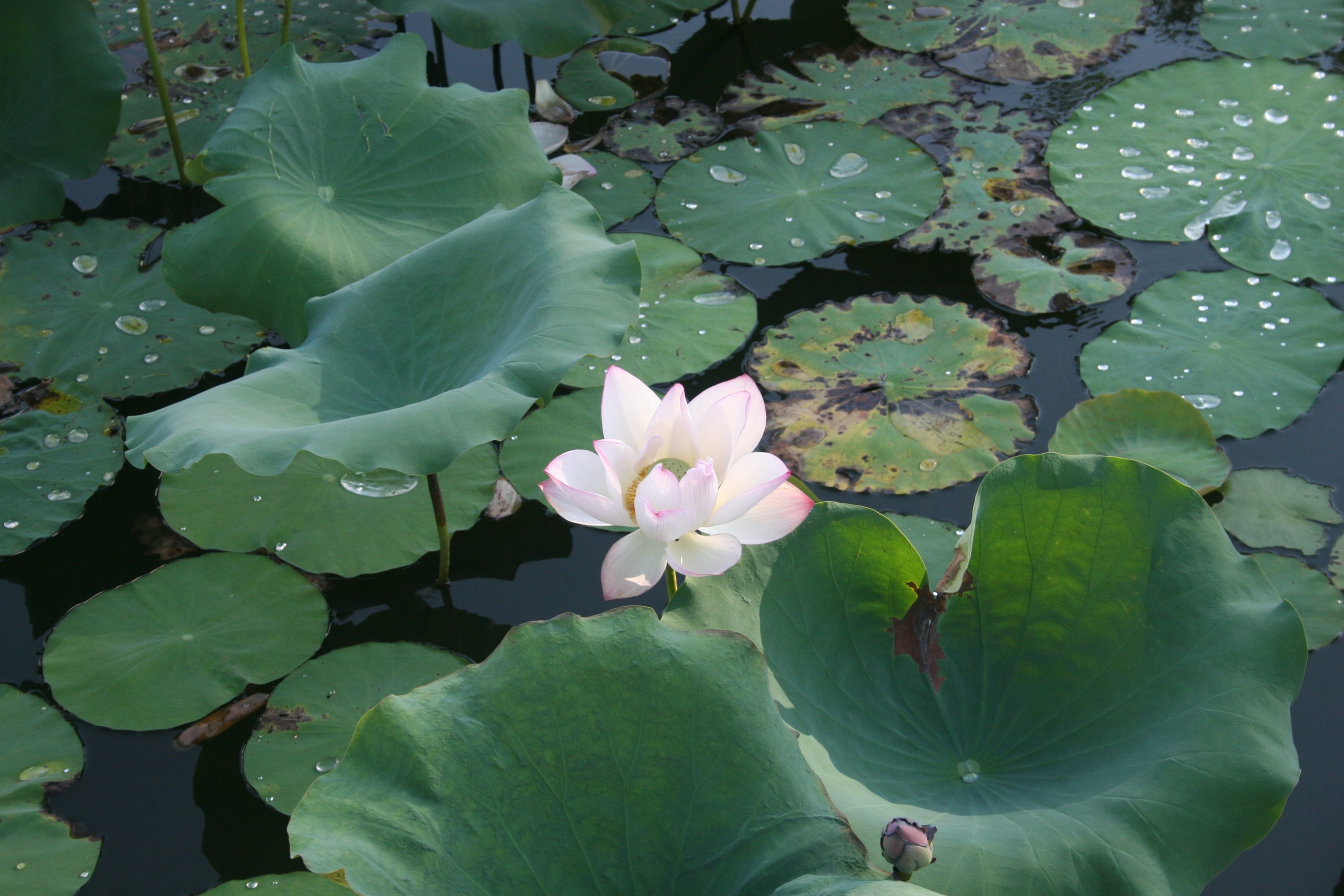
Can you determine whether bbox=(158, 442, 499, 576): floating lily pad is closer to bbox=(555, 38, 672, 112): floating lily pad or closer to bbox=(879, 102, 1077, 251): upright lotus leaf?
bbox=(879, 102, 1077, 251): upright lotus leaf

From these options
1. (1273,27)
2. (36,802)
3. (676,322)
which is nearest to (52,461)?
(36,802)

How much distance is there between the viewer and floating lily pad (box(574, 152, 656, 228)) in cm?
277

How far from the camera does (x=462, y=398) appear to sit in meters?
1.42

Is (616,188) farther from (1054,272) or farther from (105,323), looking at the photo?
(105,323)

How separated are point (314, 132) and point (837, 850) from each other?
194cm

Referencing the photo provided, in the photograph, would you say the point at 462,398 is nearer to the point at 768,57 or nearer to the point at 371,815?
the point at 371,815

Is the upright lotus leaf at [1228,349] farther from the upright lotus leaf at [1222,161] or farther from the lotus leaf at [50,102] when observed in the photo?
the lotus leaf at [50,102]

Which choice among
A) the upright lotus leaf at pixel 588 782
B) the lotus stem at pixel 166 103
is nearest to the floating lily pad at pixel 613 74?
the lotus stem at pixel 166 103

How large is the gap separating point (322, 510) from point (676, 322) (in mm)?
929

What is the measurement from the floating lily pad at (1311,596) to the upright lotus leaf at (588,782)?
120 cm

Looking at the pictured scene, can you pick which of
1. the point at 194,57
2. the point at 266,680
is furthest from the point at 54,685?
the point at 194,57

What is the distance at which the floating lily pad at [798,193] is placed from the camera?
103 inches

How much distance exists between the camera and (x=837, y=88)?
3143 millimetres

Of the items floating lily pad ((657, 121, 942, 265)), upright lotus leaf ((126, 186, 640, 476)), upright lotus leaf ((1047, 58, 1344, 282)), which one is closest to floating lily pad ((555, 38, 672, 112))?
floating lily pad ((657, 121, 942, 265))
